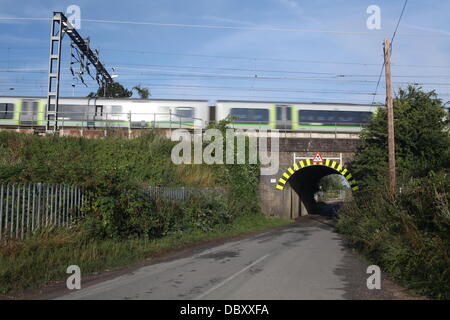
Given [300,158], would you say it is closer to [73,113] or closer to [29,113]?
[73,113]

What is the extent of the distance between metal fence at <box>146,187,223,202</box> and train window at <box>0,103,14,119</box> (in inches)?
740

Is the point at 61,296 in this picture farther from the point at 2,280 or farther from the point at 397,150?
the point at 397,150

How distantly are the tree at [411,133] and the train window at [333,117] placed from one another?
32.6ft

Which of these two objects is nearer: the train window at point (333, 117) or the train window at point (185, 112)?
the train window at point (185, 112)

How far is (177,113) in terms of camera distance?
29.5 meters

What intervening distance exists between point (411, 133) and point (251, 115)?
43.7ft

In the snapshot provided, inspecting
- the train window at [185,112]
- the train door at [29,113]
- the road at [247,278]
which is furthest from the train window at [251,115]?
the road at [247,278]

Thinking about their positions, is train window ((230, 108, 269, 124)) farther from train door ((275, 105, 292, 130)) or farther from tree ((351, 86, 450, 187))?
tree ((351, 86, 450, 187))

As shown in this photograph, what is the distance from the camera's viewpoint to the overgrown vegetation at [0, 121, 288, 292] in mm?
9164

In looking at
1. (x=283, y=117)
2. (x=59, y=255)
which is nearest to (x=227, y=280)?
(x=59, y=255)

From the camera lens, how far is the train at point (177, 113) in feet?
94.7

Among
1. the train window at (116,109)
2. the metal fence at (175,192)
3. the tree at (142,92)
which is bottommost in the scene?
the metal fence at (175,192)

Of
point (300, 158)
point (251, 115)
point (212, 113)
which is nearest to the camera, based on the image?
point (300, 158)

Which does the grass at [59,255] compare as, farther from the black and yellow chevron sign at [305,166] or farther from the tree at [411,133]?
the black and yellow chevron sign at [305,166]
